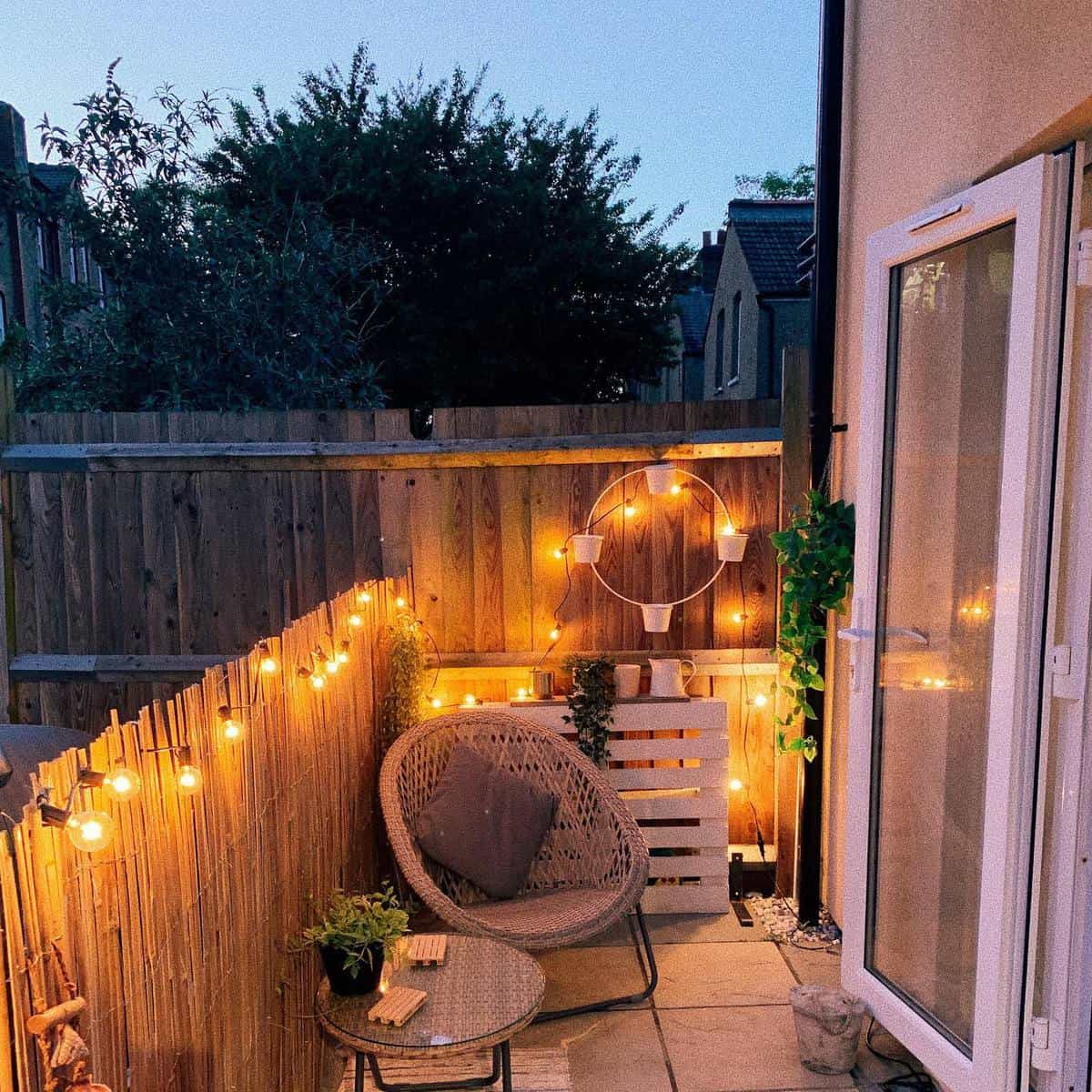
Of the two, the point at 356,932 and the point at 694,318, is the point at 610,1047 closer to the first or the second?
the point at 356,932

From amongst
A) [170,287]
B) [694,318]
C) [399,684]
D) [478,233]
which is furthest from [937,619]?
[694,318]

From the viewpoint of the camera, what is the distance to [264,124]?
991 cm

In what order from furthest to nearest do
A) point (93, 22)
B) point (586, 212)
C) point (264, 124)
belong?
point (586, 212) → point (264, 124) → point (93, 22)

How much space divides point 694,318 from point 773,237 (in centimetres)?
571

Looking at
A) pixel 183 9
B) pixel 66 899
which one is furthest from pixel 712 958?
pixel 183 9

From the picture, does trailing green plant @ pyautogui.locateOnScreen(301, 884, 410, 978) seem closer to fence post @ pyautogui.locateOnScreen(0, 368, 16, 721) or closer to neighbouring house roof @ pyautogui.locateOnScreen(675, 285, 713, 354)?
fence post @ pyautogui.locateOnScreen(0, 368, 16, 721)

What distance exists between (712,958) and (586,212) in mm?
9089

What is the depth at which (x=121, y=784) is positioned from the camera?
1347mm

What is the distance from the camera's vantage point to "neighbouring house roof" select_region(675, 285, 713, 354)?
17547 mm

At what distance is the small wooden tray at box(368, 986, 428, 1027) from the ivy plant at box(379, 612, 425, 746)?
4.26 feet

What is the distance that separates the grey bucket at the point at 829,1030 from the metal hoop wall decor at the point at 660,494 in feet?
4.68

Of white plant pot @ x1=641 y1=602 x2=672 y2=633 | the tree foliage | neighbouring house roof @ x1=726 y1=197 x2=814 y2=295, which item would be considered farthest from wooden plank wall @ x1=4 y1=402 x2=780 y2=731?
neighbouring house roof @ x1=726 y1=197 x2=814 y2=295

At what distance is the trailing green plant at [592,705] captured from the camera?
11.7 ft

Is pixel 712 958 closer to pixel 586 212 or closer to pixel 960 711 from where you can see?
pixel 960 711
